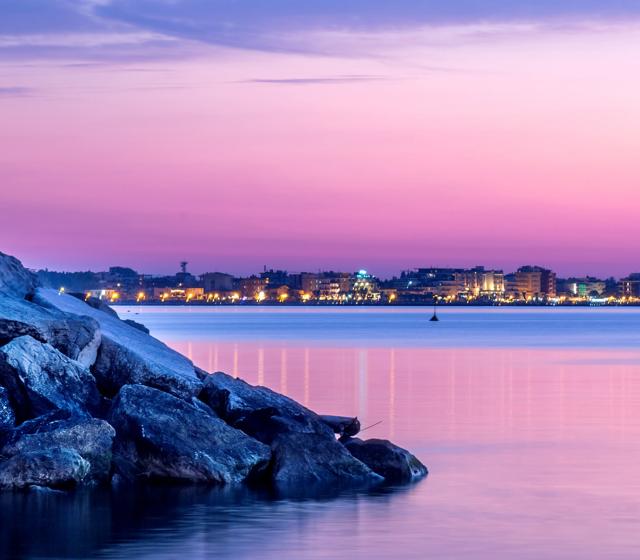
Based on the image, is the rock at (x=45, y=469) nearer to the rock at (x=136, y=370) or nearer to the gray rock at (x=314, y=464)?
the gray rock at (x=314, y=464)

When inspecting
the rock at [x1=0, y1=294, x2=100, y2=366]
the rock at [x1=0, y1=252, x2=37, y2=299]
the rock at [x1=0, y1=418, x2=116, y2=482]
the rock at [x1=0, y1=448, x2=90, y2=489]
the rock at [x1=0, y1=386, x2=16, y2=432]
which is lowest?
the rock at [x1=0, y1=448, x2=90, y2=489]

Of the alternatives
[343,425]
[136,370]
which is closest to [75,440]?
[136,370]

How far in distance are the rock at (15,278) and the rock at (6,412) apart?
5.14 meters

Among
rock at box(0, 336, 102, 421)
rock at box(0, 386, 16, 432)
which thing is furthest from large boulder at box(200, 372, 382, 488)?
rock at box(0, 386, 16, 432)

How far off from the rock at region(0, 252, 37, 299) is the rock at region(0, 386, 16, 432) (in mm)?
5140

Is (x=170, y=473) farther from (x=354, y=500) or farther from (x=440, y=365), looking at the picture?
(x=440, y=365)

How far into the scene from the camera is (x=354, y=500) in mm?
18016

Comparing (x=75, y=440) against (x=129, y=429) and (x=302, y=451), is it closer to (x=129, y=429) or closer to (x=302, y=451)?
(x=129, y=429)

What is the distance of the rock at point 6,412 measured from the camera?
19.5 meters

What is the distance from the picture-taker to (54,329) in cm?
2156

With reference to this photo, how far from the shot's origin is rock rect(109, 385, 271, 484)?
19.1 meters

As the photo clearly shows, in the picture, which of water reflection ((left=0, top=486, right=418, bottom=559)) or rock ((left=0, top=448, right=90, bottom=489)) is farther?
rock ((left=0, top=448, right=90, bottom=489))

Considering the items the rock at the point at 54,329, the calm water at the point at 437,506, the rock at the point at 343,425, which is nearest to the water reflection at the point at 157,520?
the calm water at the point at 437,506

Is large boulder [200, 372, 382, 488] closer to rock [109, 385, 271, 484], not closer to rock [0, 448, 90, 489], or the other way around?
rock [109, 385, 271, 484]
